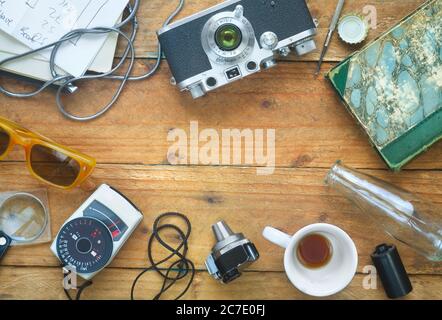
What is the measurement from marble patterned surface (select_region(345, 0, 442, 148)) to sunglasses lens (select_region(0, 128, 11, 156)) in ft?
1.98

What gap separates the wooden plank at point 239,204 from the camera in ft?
3.62

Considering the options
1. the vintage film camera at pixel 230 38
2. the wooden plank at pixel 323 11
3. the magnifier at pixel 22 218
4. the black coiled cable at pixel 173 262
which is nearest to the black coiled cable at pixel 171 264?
the black coiled cable at pixel 173 262

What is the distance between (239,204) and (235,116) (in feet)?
0.53

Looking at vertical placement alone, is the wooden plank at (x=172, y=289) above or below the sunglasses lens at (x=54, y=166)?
below

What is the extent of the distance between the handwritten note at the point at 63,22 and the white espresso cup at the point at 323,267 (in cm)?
46

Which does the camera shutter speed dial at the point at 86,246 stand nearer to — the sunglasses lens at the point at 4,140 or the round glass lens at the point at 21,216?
the round glass lens at the point at 21,216

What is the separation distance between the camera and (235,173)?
1106 millimetres

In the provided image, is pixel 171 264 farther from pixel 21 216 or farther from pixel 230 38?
pixel 230 38

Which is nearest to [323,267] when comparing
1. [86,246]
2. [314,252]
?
[314,252]

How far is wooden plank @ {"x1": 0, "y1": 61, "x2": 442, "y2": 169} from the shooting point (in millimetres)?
1103

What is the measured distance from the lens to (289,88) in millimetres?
1103

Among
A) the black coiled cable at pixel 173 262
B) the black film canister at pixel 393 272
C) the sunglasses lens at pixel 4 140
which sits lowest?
the black film canister at pixel 393 272

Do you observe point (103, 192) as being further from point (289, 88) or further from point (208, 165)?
point (289, 88)
